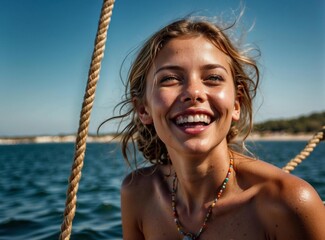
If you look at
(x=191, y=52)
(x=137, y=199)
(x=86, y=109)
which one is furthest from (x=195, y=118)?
(x=137, y=199)

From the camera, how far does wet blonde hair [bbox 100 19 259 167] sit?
7.94 feet

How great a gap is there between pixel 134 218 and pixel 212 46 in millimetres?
1356

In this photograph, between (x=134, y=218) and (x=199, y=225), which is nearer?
(x=199, y=225)

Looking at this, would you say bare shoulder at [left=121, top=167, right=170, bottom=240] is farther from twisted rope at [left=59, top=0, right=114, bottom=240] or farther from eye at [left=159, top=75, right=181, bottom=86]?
twisted rope at [left=59, top=0, right=114, bottom=240]

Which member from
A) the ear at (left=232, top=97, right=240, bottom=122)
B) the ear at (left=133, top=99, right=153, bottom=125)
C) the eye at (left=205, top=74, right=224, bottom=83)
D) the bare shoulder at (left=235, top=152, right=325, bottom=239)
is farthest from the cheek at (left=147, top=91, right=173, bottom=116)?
the bare shoulder at (left=235, top=152, right=325, bottom=239)

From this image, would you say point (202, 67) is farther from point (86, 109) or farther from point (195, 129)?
point (86, 109)

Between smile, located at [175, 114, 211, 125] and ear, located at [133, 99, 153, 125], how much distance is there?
505 millimetres

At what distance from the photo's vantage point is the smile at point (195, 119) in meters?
2.11

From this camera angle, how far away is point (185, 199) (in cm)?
260

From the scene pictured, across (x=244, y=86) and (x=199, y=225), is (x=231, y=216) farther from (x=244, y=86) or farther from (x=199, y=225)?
(x=244, y=86)

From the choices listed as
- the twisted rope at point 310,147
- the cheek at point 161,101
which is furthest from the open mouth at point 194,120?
the twisted rope at point 310,147

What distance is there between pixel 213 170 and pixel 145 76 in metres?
0.73

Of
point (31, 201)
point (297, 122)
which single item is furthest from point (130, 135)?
point (297, 122)

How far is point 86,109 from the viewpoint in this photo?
1.68 metres
